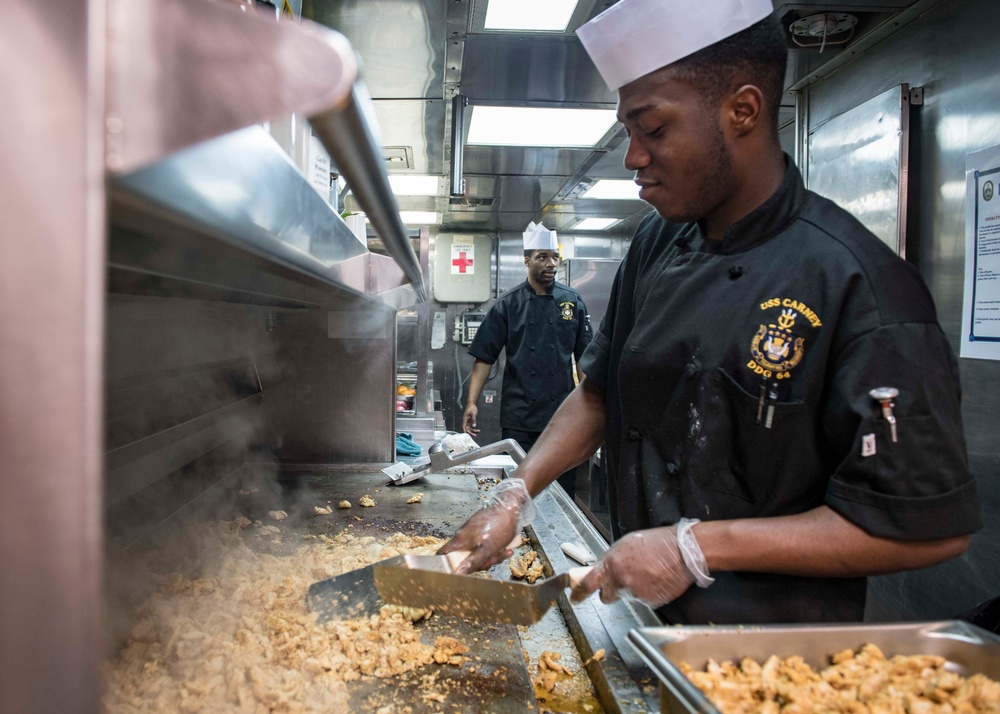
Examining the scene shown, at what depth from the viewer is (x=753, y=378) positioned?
121 centimetres

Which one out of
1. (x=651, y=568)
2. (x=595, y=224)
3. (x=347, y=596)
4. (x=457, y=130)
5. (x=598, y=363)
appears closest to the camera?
(x=651, y=568)

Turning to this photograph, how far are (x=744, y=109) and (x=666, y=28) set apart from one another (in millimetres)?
229

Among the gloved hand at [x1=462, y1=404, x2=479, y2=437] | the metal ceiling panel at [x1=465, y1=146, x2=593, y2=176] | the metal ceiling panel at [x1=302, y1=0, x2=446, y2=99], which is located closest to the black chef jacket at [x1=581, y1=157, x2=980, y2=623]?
the metal ceiling panel at [x1=302, y1=0, x2=446, y2=99]

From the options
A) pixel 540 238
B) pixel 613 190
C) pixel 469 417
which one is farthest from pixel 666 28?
pixel 613 190

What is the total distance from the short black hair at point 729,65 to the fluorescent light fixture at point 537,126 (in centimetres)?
204

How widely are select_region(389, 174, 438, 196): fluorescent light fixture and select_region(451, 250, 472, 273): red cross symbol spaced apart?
6.41 feet

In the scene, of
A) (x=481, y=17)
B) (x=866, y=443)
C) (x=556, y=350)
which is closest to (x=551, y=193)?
(x=556, y=350)

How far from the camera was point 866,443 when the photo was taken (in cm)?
105

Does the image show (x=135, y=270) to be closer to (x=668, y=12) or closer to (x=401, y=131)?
(x=668, y=12)

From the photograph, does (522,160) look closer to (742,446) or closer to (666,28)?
(666,28)

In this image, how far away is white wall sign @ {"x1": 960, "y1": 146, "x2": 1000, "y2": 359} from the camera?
213cm

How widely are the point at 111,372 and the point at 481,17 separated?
1.78 metres

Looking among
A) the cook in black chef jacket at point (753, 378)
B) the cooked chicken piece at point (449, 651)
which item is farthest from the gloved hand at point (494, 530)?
the cooked chicken piece at point (449, 651)

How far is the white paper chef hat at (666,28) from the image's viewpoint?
1.24 meters
